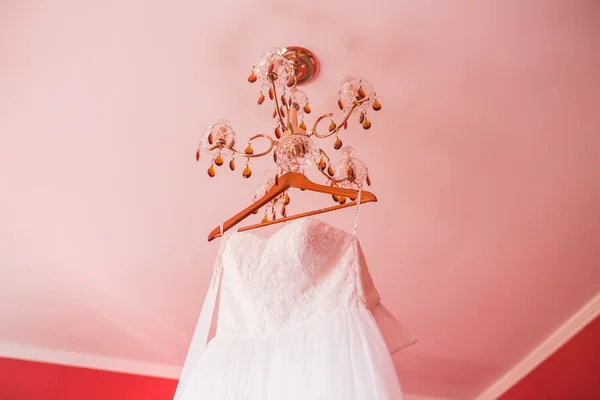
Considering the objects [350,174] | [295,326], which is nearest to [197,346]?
[295,326]

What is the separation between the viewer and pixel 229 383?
133 centimetres

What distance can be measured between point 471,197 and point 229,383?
1.27 metres

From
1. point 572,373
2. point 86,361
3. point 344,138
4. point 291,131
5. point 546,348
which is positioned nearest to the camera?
point 291,131

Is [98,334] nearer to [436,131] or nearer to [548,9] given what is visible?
[436,131]

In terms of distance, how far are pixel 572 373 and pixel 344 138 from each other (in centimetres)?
197

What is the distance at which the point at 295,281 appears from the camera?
150 centimetres

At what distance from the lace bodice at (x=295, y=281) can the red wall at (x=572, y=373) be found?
5.95 feet

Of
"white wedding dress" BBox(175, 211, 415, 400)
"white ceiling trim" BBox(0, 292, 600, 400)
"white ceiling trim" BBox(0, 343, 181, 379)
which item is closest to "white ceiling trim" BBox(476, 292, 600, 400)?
"white ceiling trim" BBox(0, 292, 600, 400)

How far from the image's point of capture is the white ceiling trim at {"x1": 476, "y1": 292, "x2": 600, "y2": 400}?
2.73 meters

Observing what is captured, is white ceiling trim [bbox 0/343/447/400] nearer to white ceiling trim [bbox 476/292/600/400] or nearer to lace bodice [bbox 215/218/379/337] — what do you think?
lace bodice [bbox 215/218/379/337]

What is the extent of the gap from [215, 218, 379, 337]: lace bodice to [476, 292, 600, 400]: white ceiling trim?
1.81 metres

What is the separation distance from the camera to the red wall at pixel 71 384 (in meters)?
2.94

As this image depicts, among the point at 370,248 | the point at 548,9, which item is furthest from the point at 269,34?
the point at 370,248

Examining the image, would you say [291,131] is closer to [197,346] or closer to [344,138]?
[344,138]
